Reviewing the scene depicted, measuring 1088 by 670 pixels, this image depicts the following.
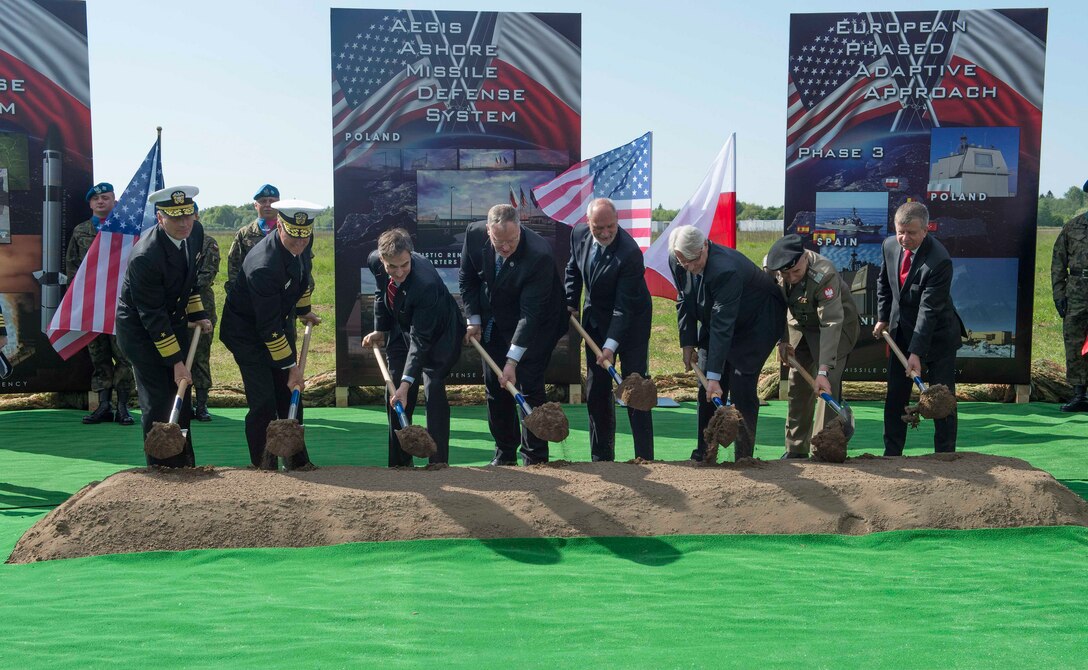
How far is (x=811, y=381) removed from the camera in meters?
6.35

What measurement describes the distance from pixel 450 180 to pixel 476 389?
2.01 m

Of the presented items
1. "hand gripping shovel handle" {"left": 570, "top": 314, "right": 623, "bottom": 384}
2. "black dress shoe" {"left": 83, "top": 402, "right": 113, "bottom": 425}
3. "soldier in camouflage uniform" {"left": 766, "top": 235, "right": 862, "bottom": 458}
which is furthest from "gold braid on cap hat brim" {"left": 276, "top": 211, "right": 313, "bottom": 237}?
"black dress shoe" {"left": 83, "top": 402, "right": 113, "bottom": 425}

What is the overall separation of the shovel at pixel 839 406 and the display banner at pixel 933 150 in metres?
3.43

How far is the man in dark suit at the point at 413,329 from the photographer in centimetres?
583

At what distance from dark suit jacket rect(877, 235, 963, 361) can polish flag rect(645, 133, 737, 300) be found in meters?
2.42

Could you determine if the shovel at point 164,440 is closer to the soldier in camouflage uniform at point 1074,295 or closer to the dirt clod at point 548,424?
the dirt clod at point 548,424

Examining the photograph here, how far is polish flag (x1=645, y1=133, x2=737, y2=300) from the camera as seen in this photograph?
29.1 feet

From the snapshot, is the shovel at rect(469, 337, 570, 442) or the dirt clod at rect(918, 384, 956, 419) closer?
the shovel at rect(469, 337, 570, 442)

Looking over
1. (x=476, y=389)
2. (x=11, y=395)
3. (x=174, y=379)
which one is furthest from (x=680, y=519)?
(x=11, y=395)

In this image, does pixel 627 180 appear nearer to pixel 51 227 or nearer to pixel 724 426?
pixel 724 426

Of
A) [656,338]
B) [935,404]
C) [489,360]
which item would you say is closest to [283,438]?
[489,360]

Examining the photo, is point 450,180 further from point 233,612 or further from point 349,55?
point 233,612

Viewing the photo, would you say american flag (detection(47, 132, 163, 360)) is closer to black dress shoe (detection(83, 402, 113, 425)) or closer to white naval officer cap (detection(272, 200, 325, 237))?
black dress shoe (detection(83, 402, 113, 425))

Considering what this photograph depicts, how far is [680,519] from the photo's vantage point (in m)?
5.07
